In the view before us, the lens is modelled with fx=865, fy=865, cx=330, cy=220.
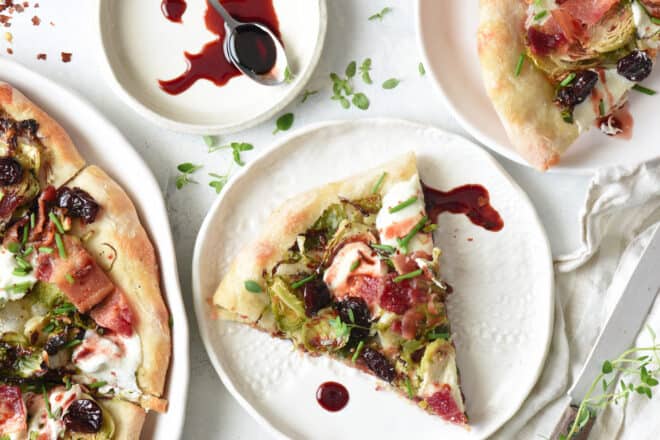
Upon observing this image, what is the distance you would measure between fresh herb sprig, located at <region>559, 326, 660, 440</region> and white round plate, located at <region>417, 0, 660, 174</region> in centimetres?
91

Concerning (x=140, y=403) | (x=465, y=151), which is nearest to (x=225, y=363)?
(x=140, y=403)

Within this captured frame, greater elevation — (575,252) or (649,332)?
(575,252)

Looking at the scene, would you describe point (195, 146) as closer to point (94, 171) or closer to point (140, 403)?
point (94, 171)

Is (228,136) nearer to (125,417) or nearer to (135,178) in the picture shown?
(135,178)

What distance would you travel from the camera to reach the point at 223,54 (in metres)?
4.62

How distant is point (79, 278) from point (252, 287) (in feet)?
2.69

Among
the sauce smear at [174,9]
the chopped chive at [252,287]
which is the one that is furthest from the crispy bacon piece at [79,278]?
the sauce smear at [174,9]

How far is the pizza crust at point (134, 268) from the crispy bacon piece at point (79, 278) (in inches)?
3.2

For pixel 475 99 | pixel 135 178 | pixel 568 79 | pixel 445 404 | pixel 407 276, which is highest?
pixel 568 79

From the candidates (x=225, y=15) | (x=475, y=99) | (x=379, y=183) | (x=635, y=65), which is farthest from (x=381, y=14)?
(x=635, y=65)

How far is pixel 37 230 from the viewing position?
164 inches

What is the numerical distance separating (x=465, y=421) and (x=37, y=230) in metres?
2.31

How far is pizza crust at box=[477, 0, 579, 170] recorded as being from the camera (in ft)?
13.8

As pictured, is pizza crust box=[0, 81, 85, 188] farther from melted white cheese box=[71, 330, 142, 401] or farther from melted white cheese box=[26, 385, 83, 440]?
melted white cheese box=[26, 385, 83, 440]
